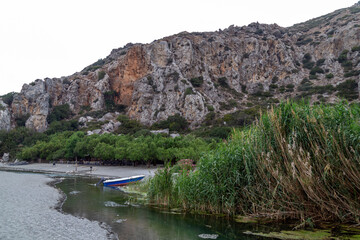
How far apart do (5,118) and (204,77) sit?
233 ft

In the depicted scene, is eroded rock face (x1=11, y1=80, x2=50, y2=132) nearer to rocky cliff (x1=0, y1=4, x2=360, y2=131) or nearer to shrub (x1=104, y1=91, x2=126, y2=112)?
rocky cliff (x1=0, y1=4, x2=360, y2=131)

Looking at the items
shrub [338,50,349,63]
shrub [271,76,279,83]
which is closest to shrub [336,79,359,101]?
shrub [338,50,349,63]

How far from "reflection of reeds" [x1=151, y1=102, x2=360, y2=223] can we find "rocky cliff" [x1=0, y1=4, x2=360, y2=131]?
6389 centimetres

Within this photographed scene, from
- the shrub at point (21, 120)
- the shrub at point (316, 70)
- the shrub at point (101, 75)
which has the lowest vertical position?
the shrub at point (21, 120)

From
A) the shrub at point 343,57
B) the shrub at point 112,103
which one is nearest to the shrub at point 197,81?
the shrub at point 112,103

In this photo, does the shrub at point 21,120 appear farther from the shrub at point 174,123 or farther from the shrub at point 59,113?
the shrub at point 174,123

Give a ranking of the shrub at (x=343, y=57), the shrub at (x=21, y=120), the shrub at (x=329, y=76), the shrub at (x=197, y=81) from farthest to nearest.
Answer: the shrub at (x=21, y=120) < the shrub at (x=197, y=81) < the shrub at (x=343, y=57) < the shrub at (x=329, y=76)

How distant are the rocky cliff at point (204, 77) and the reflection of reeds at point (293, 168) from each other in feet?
210

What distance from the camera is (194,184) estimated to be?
12.1 metres

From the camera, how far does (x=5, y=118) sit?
90.7 meters

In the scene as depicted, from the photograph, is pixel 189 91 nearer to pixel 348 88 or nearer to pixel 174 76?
pixel 174 76

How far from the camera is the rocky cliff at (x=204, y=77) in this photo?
270 feet

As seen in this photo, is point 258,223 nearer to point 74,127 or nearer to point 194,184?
point 194,184

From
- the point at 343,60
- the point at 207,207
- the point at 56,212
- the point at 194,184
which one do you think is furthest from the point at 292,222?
the point at 343,60
